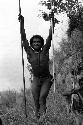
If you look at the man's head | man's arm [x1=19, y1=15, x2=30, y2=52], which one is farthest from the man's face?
man's arm [x1=19, y1=15, x2=30, y2=52]

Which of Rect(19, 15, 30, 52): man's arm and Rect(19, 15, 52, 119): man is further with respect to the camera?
Rect(19, 15, 30, 52): man's arm

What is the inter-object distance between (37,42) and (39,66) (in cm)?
62

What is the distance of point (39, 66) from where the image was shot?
1073cm

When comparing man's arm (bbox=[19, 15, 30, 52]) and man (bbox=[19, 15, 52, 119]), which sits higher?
man's arm (bbox=[19, 15, 30, 52])

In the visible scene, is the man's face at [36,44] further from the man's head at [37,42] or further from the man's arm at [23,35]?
the man's arm at [23,35]

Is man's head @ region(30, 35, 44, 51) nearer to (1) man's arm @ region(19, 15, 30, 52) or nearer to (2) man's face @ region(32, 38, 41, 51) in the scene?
(2) man's face @ region(32, 38, 41, 51)

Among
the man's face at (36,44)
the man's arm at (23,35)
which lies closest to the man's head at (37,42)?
the man's face at (36,44)

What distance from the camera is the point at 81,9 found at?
2742 cm

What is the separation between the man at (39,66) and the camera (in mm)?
10539

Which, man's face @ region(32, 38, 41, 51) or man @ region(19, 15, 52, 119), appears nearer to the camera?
man @ region(19, 15, 52, 119)

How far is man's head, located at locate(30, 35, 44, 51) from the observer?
10.8m

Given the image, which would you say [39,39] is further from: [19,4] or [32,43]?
[19,4]

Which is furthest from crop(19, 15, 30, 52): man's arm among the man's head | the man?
the man's head

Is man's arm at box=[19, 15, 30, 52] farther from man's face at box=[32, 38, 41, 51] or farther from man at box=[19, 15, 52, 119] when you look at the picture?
man's face at box=[32, 38, 41, 51]
